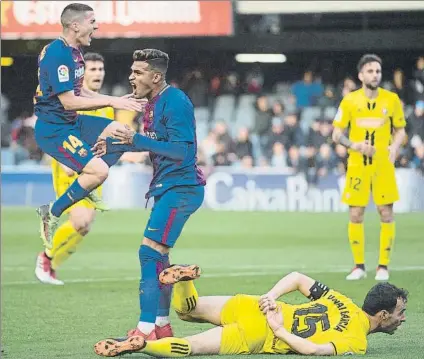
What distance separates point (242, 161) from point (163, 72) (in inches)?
677

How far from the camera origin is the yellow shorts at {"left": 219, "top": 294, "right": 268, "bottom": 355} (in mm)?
6887

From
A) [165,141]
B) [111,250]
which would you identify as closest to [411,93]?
[111,250]

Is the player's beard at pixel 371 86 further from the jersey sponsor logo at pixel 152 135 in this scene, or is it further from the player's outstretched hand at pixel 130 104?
the jersey sponsor logo at pixel 152 135

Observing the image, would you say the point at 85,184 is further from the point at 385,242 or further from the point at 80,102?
the point at 385,242

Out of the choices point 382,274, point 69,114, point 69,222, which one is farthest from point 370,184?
point 69,114

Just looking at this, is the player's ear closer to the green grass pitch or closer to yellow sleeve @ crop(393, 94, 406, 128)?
the green grass pitch

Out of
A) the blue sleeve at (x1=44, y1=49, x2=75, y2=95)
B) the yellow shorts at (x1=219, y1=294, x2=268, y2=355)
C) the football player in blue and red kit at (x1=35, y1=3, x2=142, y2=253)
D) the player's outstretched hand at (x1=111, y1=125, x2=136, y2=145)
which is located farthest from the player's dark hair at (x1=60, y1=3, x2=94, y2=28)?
the yellow shorts at (x1=219, y1=294, x2=268, y2=355)

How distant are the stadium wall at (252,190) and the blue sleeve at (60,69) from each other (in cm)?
1332

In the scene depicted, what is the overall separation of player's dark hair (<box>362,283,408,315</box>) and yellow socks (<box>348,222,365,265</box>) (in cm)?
466

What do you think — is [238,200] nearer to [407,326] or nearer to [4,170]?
[4,170]

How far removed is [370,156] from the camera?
11.7 metres

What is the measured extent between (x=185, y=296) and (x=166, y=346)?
1.64 feet

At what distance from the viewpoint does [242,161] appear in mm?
24453

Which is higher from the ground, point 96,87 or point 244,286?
point 96,87
